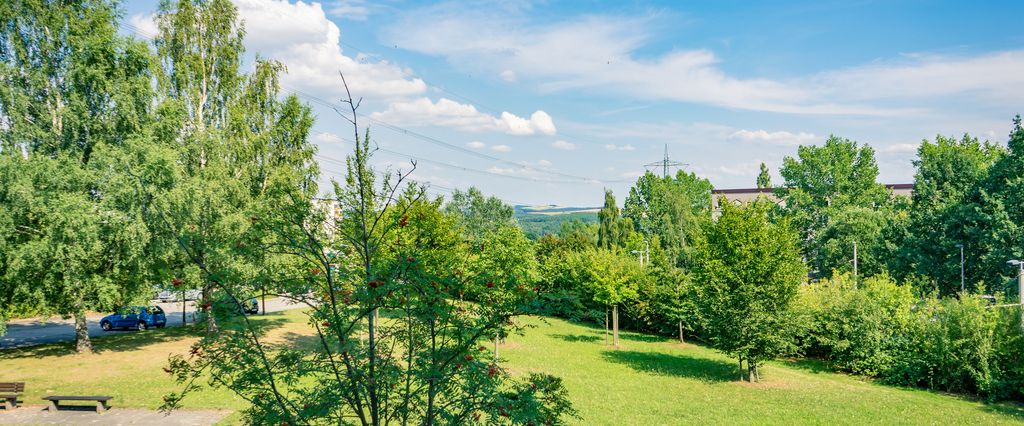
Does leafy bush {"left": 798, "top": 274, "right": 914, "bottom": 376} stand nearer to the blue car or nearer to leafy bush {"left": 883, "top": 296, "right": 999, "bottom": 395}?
leafy bush {"left": 883, "top": 296, "right": 999, "bottom": 395}

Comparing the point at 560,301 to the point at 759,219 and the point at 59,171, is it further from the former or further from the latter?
the point at 59,171

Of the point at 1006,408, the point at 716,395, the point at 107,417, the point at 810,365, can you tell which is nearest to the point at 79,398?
the point at 107,417

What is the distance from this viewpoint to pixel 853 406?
16.3m

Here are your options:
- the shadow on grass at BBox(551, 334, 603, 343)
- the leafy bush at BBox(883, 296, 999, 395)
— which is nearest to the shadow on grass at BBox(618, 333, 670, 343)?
the shadow on grass at BBox(551, 334, 603, 343)

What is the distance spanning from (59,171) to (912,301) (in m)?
31.5

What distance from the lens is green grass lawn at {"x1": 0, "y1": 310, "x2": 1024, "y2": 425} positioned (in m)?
15.2

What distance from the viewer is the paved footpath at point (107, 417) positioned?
13383 millimetres

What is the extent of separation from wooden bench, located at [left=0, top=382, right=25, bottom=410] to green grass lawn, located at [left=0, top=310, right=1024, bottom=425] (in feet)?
1.91

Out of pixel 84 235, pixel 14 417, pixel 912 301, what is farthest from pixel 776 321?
pixel 84 235

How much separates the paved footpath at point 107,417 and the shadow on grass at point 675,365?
15.3m

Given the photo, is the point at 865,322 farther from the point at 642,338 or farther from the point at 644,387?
the point at 642,338

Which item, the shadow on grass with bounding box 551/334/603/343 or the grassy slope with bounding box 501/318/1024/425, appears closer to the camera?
the grassy slope with bounding box 501/318/1024/425

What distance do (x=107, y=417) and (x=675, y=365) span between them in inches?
763

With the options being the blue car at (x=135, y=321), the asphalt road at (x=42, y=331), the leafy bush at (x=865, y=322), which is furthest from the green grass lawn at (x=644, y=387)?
the blue car at (x=135, y=321)
